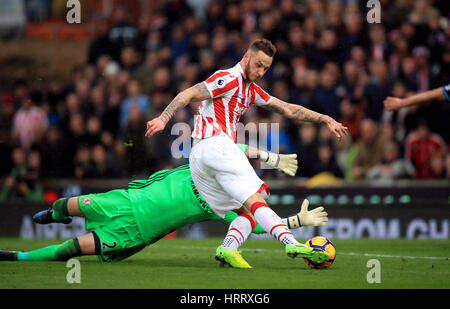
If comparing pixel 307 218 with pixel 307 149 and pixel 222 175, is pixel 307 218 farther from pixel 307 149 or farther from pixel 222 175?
pixel 307 149

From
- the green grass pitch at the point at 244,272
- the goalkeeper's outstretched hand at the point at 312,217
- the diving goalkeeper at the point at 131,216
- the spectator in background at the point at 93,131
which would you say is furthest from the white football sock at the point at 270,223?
the spectator in background at the point at 93,131

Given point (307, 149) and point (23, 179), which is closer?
point (307, 149)

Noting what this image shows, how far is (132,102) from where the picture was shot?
16156 mm

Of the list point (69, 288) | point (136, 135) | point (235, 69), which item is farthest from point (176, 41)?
point (69, 288)

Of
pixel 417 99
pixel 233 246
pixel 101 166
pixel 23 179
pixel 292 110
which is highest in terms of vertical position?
pixel 417 99

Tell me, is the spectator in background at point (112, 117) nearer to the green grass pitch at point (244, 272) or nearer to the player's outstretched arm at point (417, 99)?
the green grass pitch at point (244, 272)

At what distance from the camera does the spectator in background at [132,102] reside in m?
16.1

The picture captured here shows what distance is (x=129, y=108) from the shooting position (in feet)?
52.6

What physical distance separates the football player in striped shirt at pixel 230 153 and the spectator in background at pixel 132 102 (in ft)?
22.6

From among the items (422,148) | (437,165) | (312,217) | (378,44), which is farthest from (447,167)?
(312,217)

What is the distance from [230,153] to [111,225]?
5.02ft

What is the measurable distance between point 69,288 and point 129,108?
30.0ft

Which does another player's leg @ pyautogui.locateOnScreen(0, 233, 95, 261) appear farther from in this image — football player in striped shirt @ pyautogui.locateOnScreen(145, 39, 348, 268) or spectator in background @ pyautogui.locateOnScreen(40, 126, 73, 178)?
spectator in background @ pyautogui.locateOnScreen(40, 126, 73, 178)

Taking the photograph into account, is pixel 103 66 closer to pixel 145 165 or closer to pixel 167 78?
pixel 167 78
